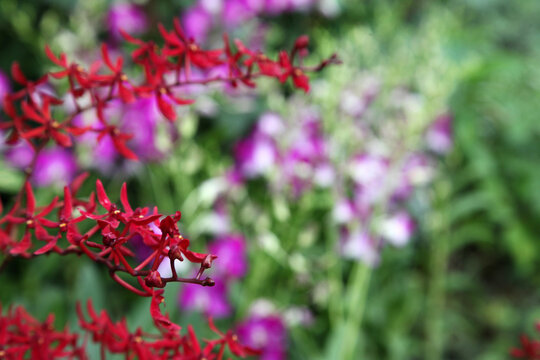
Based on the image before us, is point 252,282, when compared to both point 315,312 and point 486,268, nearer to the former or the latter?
point 315,312

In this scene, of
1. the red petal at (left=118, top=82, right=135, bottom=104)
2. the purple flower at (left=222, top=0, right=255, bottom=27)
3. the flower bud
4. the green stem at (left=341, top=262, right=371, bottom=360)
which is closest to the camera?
the flower bud

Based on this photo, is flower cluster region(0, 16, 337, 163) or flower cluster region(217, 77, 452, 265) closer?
flower cluster region(0, 16, 337, 163)

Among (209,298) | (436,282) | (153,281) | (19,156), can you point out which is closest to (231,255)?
(209,298)

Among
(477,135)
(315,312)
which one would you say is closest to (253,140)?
(315,312)

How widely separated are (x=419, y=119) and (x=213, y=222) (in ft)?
1.49

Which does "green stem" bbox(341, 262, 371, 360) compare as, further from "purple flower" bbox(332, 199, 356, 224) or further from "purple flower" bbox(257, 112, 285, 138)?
"purple flower" bbox(257, 112, 285, 138)

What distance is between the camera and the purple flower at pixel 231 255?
1.21 m

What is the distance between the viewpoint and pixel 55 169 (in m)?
1.25

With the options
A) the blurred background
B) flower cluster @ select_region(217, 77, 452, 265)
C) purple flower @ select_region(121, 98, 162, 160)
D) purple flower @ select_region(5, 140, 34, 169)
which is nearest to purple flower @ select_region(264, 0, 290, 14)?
the blurred background

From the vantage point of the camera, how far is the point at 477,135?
1.79 meters

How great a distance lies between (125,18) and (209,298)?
693mm

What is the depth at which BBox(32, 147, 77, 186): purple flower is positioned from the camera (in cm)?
125

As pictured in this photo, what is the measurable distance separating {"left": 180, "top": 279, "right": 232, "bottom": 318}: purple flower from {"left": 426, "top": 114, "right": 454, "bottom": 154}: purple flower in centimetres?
64

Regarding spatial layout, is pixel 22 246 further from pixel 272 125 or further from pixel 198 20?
pixel 198 20
